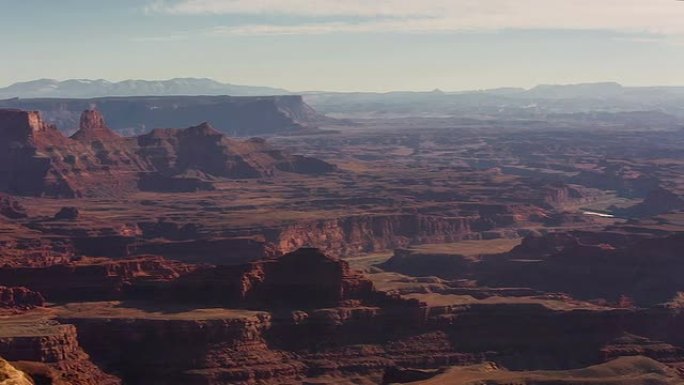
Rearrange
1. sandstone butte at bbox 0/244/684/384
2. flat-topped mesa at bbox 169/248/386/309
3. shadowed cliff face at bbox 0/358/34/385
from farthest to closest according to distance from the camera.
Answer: flat-topped mesa at bbox 169/248/386/309
sandstone butte at bbox 0/244/684/384
shadowed cliff face at bbox 0/358/34/385

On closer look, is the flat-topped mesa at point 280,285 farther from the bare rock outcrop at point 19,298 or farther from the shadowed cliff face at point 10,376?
the shadowed cliff face at point 10,376

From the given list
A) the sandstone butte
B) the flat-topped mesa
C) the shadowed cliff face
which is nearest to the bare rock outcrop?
the sandstone butte

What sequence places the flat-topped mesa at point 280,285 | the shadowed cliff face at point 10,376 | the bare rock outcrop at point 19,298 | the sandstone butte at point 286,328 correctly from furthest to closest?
the flat-topped mesa at point 280,285
the bare rock outcrop at point 19,298
the sandstone butte at point 286,328
the shadowed cliff face at point 10,376

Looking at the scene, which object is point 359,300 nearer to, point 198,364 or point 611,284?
point 198,364

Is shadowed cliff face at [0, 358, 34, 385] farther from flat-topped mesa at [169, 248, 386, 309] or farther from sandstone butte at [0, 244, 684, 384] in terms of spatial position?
flat-topped mesa at [169, 248, 386, 309]

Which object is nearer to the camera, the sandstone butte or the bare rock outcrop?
the sandstone butte

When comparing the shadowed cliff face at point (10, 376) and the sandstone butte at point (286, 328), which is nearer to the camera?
the shadowed cliff face at point (10, 376)

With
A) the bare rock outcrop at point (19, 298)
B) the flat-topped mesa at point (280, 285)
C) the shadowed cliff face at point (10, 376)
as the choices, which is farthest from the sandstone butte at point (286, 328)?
the shadowed cliff face at point (10, 376)

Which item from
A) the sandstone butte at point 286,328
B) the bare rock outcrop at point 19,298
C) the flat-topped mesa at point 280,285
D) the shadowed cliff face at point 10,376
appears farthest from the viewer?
the flat-topped mesa at point 280,285

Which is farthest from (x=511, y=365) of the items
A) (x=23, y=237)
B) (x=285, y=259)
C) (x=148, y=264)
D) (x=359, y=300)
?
(x=23, y=237)

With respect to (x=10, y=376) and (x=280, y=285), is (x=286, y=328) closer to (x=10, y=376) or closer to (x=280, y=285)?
(x=280, y=285)

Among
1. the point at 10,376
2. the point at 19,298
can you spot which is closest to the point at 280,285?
the point at 19,298
